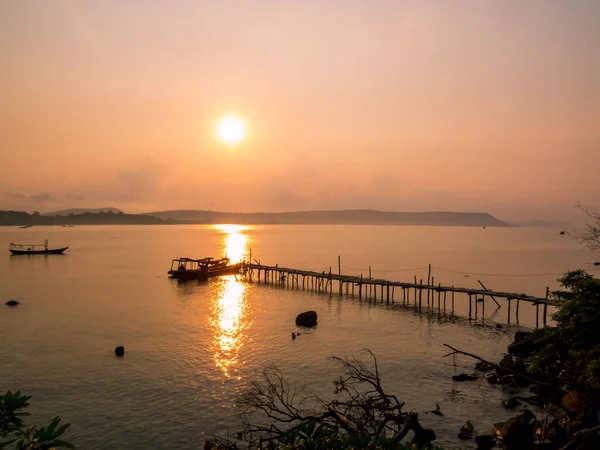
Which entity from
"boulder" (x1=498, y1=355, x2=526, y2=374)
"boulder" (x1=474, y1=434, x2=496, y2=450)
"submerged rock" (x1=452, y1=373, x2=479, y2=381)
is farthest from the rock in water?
"boulder" (x1=474, y1=434, x2=496, y2=450)

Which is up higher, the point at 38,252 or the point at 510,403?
the point at 510,403

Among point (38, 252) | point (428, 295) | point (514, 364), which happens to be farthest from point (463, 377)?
point (38, 252)

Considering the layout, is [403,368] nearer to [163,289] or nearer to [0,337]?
[0,337]

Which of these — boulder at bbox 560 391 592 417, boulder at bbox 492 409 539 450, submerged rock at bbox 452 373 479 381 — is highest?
boulder at bbox 560 391 592 417

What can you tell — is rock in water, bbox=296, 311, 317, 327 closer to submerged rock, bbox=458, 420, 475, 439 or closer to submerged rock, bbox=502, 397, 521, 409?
submerged rock, bbox=502, 397, 521, 409

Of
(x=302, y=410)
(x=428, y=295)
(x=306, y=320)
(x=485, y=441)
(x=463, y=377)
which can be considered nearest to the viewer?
(x=485, y=441)

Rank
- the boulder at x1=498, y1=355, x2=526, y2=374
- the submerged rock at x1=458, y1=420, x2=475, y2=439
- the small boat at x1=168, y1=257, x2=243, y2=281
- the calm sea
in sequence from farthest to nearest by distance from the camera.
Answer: the small boat at x1=168, y1=257, x2=243, y2=281 → the boulder at x1=498, y1=355, x2=526, y2=374 → the calm sea → the submerged rock at x1=458, y1=420, x2=475, y2=439

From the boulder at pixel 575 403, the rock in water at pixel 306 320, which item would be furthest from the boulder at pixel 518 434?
the rock in water at pixel 306 320

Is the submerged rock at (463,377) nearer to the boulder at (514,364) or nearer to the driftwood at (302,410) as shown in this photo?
the boulder at (514,364)

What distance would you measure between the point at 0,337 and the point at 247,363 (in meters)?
24.3

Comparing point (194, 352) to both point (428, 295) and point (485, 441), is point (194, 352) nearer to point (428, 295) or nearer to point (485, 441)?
point (485, 441)

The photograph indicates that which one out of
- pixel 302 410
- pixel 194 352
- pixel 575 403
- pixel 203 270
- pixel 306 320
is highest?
pixel 575 403

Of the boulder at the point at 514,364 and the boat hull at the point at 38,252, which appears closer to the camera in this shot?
the boulder at the point at 514,364

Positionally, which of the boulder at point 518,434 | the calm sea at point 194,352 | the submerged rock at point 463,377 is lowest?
the calm sea at point 194,352
